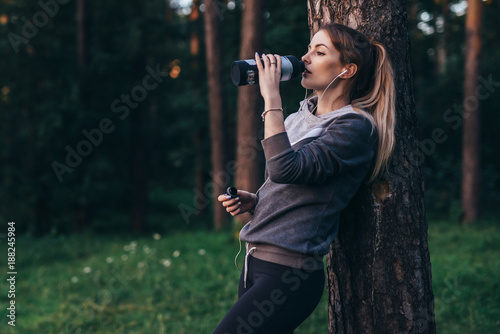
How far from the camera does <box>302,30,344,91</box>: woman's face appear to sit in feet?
6.75

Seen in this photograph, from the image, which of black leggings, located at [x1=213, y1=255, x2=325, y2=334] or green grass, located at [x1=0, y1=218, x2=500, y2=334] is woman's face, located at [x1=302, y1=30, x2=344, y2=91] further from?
green grass, located at [x1=0, y1=218, x2=500, y2=334]

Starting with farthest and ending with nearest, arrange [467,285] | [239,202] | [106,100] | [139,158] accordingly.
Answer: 1. [139,158]
2. [106,100]
3. [467,285]
4. [239,202]

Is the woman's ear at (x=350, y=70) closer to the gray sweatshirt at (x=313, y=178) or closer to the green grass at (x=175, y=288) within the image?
the gray sweatshirt at (x=313, y=178)

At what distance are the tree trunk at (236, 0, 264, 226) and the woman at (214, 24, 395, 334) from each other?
5.71 metres

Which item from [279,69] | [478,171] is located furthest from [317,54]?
[478,171]

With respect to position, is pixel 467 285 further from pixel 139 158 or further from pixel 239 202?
pixel 139 158

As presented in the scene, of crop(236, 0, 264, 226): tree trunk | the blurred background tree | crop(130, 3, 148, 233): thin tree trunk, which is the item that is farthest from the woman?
crop(130, 3, 148, 233): thin tree trunk

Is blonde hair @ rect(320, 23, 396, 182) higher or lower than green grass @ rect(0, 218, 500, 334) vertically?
higher

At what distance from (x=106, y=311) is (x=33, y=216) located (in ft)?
29.0

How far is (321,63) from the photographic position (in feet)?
6.78

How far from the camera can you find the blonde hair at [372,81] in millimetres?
2049

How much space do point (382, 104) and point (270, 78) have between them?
1.75 ft

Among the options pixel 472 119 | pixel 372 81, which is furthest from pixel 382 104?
pixel 472 119

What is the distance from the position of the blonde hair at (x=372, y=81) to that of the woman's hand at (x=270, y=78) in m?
0.30
